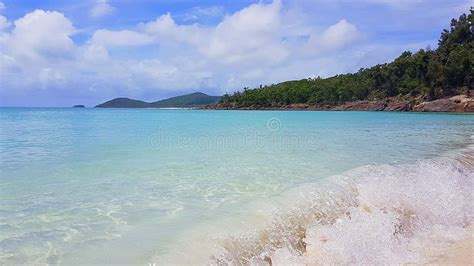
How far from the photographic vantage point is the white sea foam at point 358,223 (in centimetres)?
411

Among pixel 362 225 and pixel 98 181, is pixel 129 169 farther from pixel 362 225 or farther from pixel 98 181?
pixel 362 225

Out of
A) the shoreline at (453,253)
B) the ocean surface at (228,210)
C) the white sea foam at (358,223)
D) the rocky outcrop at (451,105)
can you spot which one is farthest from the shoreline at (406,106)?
the shoreline at (453,253)

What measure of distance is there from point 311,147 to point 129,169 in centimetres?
751

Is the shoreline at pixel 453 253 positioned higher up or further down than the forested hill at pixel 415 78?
further down

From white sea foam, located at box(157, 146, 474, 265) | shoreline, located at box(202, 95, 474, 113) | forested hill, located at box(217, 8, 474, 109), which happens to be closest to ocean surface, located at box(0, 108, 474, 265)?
white sea foam, located at box(157, 146, 474, 265)

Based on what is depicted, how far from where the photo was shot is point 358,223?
16.1 ft

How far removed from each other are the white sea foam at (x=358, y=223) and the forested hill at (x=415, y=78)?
214ft

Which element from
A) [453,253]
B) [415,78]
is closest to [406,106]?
[415,78]

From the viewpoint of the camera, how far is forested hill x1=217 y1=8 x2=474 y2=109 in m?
63.3

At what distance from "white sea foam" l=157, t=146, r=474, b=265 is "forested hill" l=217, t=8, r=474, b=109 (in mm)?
65349

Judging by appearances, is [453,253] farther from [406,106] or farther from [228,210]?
[406,106]

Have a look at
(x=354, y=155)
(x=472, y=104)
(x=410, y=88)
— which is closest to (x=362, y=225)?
(x=354, y=155)

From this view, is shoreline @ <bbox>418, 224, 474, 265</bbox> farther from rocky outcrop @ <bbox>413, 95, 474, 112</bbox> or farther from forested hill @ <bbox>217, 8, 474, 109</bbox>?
forested hill @ <bbox>217, 8, 474, 109</bbox>

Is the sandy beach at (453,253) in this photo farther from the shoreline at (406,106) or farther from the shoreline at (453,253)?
the shoreline at (406,106)
